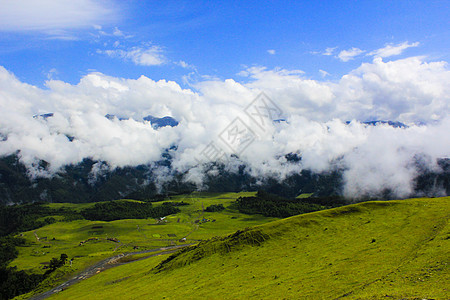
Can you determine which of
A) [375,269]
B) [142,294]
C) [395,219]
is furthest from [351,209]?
[142,294]

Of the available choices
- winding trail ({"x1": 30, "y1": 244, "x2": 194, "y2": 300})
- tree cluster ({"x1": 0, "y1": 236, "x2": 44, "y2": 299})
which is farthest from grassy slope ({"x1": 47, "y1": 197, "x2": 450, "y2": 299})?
tree cluster ({"x1": 0, "y1": 236, "x2": 44, "y2": 299})

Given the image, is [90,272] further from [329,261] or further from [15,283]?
[329,261]

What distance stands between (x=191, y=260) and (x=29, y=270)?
127340 mm

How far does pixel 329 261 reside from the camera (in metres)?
54.1

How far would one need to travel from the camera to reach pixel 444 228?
58.1 m

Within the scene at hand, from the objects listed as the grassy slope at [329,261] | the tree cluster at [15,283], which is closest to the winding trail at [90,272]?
the tree cluster at [15,283]

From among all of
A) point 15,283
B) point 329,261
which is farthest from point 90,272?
point 329,261

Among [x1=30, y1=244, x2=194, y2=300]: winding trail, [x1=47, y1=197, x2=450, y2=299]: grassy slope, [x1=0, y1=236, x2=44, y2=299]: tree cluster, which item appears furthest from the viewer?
[x1=0, y1=236, x2=44, y2=299]: tree cluster

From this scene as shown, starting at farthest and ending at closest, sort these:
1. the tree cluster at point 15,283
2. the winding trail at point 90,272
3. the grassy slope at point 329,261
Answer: the tree cluster at point 15,283 → the winding trail at point 90,272 → the grassy slope at point 329,261

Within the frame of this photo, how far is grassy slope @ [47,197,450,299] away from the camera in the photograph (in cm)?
3738

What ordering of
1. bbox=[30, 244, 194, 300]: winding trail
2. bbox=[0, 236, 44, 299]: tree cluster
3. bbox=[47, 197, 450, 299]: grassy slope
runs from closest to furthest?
1. bbox=[47, 197, 450, 299]: grassy slope
2. bbox=[30, 244, 194, 300]: winding trail
3. bbox=[0, 236, 44, 299]: tree cluster

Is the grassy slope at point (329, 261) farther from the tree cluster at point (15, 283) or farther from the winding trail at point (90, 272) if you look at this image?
the tree cluster at point (15, 283)

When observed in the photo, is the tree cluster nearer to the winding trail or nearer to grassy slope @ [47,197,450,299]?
the winding trail

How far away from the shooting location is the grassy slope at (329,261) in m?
37.4
